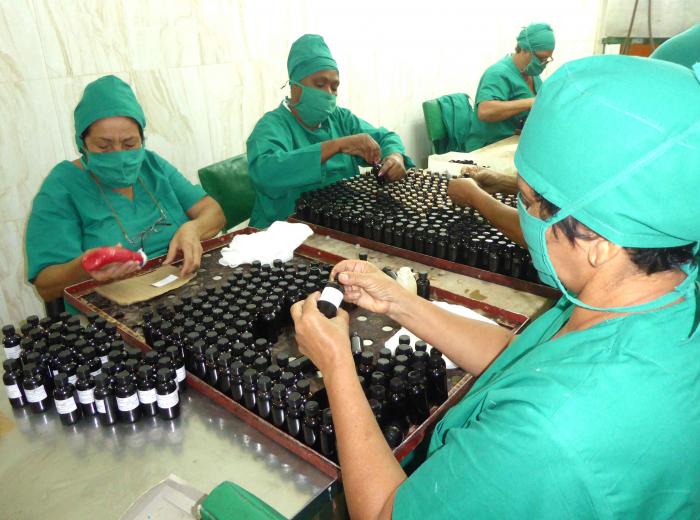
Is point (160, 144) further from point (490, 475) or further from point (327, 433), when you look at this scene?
point (490, 475)

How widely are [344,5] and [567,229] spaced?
4303mm

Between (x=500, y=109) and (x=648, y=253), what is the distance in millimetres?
3889

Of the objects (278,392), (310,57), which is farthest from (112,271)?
(310,57)

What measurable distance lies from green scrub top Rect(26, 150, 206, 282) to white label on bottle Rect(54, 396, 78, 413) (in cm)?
97

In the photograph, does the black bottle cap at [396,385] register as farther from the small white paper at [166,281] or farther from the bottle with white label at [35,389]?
the small white paper at [166,281]

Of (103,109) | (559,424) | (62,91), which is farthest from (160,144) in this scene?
(559,424)

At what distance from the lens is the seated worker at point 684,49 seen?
1668mm

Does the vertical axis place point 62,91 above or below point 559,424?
above

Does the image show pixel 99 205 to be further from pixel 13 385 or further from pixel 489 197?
pixel 489 197

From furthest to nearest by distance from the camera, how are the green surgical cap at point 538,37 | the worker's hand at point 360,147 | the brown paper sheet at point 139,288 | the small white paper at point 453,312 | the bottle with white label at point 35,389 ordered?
1. the green surgical cap at point 538,37
2. the worker's hand at point 360,147
3. the brown paper sheet at point 139,288
4. the small white paper at point 453,312
5. the bottle with white label at point 35,389

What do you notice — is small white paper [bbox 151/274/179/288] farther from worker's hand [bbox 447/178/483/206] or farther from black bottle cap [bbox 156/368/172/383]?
worker's hand [bbox 447/178/483/206]

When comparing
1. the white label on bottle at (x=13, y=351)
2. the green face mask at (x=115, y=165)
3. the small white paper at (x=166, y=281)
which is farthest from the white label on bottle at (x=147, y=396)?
the green face mask at (x=115, y=165)

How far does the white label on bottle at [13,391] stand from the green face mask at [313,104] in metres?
2.13

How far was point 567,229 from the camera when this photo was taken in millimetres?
844
